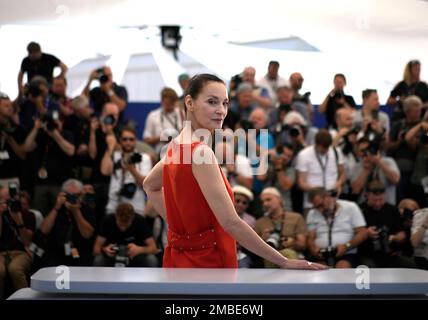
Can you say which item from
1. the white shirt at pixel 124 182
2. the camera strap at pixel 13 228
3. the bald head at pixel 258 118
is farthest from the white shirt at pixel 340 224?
the camera strap at pixel 13 228

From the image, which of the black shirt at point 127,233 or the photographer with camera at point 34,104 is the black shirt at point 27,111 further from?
the black shirt at point 127,233

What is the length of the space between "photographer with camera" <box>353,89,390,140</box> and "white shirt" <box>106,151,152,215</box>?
5.76ft

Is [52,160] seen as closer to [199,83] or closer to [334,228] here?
[334,228]

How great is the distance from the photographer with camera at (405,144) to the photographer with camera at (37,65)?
2837mm

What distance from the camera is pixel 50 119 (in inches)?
255

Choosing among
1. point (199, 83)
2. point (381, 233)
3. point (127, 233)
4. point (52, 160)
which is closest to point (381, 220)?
point (381, 233)

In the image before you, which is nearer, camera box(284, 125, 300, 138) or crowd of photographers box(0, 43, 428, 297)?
crowd of photographers box(0, 43, 428, 297)

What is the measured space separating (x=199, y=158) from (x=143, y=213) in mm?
3751

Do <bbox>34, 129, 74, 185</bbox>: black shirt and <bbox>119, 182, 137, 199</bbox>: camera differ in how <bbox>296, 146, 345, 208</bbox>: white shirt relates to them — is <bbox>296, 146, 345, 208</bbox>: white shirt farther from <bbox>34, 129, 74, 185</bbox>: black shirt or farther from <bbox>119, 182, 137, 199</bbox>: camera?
<bbox>34, 129, 74, 185</bbox>: black shirt

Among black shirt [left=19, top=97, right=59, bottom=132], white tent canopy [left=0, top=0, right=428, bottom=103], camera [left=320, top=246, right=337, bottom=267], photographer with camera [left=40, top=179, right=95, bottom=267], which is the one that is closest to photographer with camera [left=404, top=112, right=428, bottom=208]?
white tent canopy [left=0, top=0, right=428, bottom=103]

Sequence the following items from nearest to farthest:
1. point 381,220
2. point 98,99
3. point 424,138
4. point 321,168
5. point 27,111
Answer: point 381,220
point 424,138
point 321,168
point 27,111
point 98,99

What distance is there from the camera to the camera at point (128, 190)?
20.4 feet

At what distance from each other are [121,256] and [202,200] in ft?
10.5

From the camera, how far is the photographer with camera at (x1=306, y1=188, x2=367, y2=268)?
19.2 feet
